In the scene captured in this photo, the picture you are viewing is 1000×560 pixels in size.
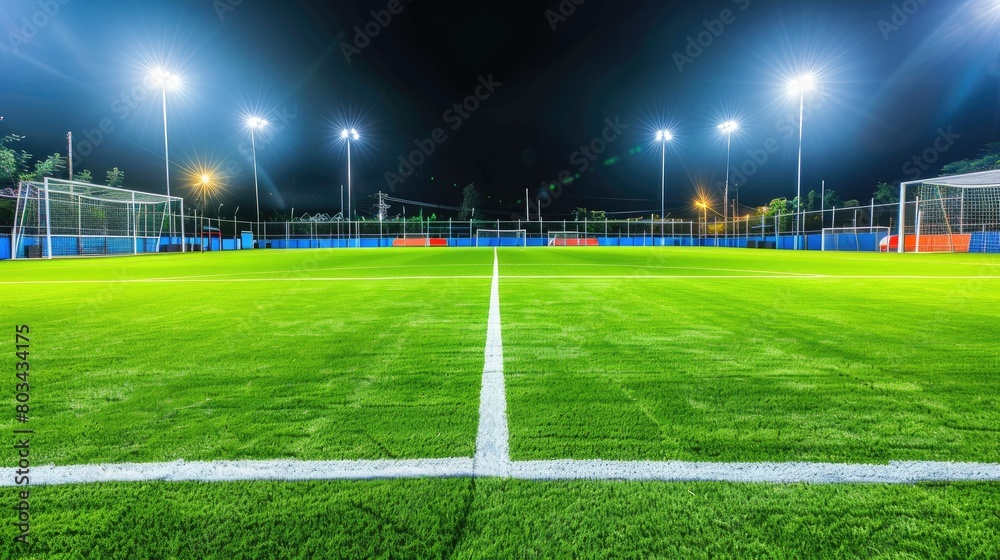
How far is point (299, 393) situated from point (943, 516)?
2536 millimetres

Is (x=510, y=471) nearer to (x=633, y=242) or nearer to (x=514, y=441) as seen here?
(x=514, y=441)

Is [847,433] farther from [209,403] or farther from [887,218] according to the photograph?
[887,218]

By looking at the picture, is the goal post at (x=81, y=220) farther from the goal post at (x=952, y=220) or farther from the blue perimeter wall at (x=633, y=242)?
the goal post at (x=952, y=220)

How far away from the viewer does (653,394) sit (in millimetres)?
2408

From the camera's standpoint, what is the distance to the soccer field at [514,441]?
1.33 meters

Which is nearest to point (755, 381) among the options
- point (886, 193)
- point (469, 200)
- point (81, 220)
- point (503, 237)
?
point (81, 220)

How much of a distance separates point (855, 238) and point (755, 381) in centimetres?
3317

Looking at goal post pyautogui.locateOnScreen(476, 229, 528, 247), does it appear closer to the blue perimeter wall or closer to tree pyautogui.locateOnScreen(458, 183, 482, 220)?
the blue perimeter wall

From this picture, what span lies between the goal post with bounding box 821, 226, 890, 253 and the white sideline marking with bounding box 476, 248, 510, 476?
102ft

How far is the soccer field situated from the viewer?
1332mm

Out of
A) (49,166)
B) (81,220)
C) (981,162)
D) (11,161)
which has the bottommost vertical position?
(81,220)

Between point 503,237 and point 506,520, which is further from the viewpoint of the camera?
point 503,237

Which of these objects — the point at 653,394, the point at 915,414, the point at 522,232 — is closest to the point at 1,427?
the point at 653,394

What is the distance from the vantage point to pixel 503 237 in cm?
5131
